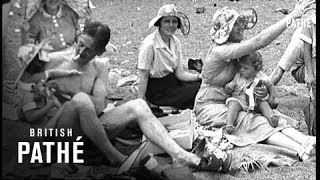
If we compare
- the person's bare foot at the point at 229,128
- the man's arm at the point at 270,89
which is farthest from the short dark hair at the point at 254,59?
the person's bare foot at the point at 229,128

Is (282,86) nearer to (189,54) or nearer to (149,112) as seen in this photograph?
(189,54)

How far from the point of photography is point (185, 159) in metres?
3.88

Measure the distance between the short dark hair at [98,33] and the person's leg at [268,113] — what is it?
119 cm

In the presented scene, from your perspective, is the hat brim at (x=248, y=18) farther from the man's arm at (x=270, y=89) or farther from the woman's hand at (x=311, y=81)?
the woman's hand at (x=311, y=81)

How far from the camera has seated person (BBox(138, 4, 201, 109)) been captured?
14.8 ft

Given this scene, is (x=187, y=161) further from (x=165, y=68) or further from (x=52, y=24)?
(x=52, y=24)

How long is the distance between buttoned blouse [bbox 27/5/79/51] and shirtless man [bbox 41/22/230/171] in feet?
0.20

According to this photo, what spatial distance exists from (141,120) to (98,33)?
51cm

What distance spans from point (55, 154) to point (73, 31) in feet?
2.00

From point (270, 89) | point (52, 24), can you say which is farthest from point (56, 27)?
point (270, 89)

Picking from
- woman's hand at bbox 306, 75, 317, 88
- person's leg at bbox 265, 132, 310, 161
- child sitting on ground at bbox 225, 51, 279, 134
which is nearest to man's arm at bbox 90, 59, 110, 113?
child sitting on ground at bbox 225, 51, 279, 134

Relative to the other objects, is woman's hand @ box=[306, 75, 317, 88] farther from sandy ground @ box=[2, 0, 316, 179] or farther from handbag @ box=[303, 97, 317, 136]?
sandy ground @ box=[2, 0, 316, 179]

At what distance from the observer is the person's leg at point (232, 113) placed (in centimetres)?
429
